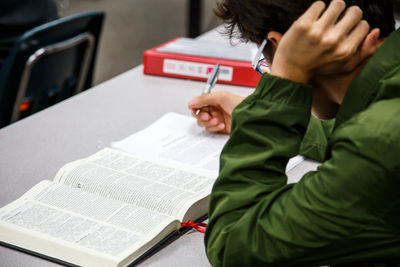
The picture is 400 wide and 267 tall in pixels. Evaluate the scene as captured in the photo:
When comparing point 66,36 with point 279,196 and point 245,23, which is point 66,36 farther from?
point 279,196

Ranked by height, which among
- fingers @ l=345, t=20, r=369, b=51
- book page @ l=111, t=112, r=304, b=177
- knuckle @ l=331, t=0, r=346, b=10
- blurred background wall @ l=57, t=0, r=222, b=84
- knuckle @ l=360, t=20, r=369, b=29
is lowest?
blurred background wall @ l=57, t=0, r=222, b=84

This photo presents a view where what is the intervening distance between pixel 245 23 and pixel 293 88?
128mm

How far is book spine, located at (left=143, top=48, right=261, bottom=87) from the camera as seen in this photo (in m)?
1.61

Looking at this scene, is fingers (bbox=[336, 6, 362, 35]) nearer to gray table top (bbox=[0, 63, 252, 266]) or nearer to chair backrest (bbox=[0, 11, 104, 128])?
gray table top (bbox=[0, 63, 252, 266])

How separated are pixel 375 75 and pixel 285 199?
20cm

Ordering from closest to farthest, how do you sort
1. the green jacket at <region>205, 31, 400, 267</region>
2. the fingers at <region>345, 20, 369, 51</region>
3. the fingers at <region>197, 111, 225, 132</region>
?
1. the green jacket at <region>205, 31, 400, 267</region>
2. the fingers at <region>345, 20, 369, 51</region>
3. the fingers at <region>197, 111, 225, 132</region>

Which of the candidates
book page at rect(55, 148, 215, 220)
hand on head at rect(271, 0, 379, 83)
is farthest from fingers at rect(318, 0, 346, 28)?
book page at rect(55, 148, 215, 220)

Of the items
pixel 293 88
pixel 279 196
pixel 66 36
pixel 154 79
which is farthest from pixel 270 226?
pixel 66 36

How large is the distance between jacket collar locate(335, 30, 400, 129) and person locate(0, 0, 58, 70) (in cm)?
168

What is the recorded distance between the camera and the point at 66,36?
1.65 metres

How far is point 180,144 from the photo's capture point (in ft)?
4.05

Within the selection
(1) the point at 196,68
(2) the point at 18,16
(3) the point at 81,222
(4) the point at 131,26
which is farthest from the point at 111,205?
Answer: (4) the point at 131,26

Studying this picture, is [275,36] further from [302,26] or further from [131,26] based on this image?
[131,26]

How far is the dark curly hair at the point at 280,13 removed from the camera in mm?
751
